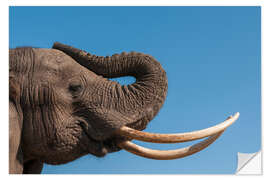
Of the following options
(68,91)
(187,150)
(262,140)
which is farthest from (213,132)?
(68,91)

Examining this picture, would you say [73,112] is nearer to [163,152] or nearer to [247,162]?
[163,152]

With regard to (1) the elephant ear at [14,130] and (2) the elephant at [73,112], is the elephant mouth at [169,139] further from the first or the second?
(1) the elephant ear at [14,130]

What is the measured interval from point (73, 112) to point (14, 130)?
0.40 metres

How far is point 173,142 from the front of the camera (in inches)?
95.7

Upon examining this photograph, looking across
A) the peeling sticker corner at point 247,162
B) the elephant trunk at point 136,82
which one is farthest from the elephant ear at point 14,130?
the peeling sticker corner at point 247,162

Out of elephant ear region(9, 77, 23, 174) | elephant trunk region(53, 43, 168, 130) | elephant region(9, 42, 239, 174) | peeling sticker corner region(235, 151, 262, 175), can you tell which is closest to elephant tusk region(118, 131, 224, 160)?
elephant region(9, 42, 239, 174)

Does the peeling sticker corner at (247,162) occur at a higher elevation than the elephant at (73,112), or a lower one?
lower

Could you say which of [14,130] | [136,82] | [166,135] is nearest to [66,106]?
A: [14,130]

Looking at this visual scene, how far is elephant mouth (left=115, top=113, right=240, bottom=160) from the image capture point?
2.43 metres

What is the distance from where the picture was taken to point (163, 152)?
2510 millimetres

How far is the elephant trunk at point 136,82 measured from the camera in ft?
8.55

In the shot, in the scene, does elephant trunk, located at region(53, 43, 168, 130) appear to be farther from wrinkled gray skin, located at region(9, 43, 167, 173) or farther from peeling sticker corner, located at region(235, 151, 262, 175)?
peeling sticker corner, located at region(235, 151, 262, 175)

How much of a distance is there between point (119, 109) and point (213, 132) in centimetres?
65
